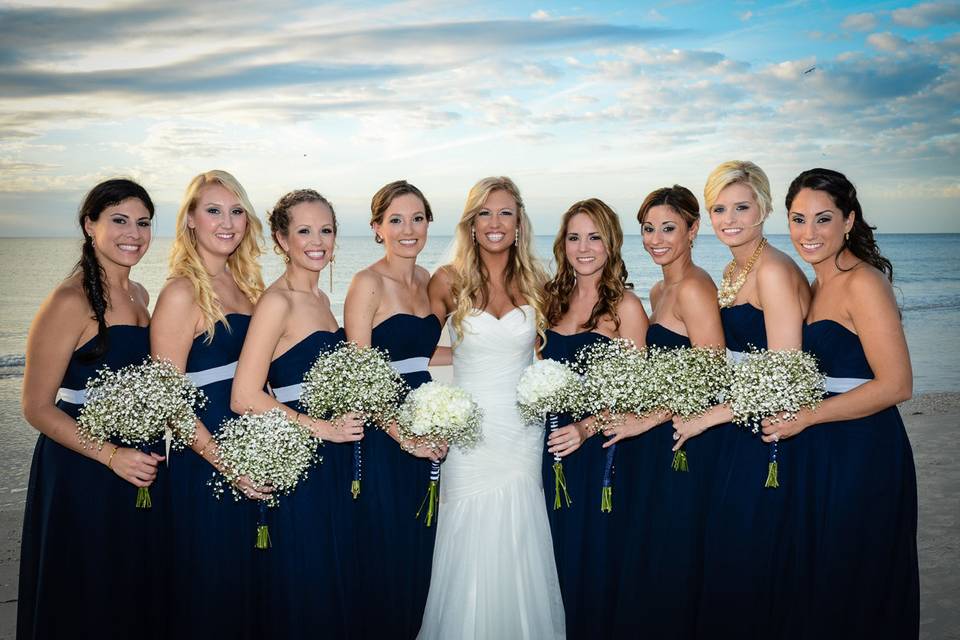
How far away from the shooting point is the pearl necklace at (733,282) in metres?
5.72

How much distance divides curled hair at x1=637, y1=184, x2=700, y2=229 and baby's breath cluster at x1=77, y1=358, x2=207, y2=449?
3658 millimetres

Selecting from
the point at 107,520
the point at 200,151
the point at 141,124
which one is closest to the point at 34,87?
the point at 141,124

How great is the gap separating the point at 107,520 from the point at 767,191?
5.30 m

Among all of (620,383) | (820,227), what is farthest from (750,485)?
(820,227)

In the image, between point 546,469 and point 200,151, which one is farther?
point 200,151

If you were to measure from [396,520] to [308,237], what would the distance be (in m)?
2.25

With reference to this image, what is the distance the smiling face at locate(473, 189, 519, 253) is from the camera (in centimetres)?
652

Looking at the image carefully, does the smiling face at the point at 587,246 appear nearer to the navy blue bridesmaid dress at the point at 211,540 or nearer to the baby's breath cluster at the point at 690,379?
the baby's breath cluster at the point at 690,379

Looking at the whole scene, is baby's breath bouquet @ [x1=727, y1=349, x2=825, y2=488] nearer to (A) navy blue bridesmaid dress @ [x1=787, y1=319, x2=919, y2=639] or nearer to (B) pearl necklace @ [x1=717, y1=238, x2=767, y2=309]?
(A) navy blue bridesmaid dress @ [x1=787, y1=319, x2=919, y2=639]

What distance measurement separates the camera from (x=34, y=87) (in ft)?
136

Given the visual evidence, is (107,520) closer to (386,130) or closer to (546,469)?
(546,469)

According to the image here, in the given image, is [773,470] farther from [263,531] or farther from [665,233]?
[263,531]

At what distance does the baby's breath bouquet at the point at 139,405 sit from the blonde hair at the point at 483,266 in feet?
7.56

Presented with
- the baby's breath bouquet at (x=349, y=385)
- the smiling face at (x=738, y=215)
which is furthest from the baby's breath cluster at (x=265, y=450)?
the smiling face at (x=738, y=215)
